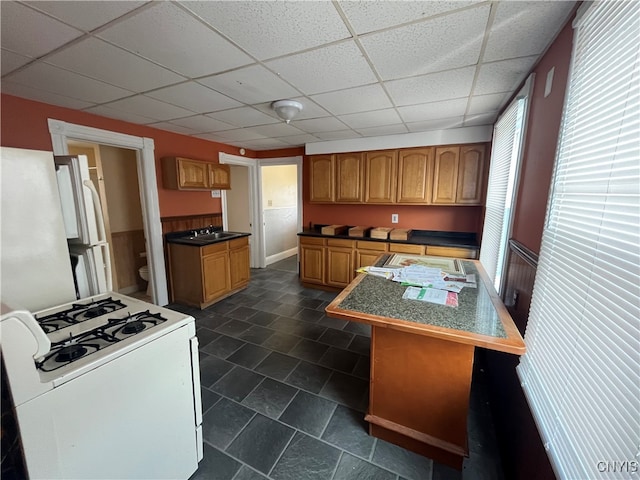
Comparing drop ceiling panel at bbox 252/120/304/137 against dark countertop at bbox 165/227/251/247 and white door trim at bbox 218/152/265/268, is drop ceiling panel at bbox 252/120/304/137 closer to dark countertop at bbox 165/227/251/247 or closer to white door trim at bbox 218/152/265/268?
white door trim at bbox 218/152/265/268

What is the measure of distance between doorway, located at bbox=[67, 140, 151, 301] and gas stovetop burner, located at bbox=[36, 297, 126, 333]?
2718 millimetres

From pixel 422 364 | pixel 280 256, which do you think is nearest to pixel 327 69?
pixel 422 364

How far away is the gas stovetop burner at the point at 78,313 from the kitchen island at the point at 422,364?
3.98 feet

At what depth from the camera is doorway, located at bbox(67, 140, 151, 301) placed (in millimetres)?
3732

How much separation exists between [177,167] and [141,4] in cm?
240

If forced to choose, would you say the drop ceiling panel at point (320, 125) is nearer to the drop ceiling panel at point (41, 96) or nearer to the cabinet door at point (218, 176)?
the cabinet door at point (218, 176)

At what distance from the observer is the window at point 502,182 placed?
195 centimetres

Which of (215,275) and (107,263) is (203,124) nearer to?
(215,275)

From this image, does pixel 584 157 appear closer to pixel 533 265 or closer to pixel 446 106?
pixel 533 265

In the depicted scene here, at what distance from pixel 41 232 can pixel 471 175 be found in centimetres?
403

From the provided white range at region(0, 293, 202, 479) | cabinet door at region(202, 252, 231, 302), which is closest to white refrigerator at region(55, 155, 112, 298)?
white range at region(0, 293, 202, 479)

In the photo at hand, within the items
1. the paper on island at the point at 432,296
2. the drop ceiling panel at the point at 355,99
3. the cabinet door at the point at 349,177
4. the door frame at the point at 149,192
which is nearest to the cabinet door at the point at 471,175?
the cabinet door at the point at 349,177

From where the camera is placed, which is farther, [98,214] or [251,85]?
[251,85]

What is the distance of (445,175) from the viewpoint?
3.47 metres
